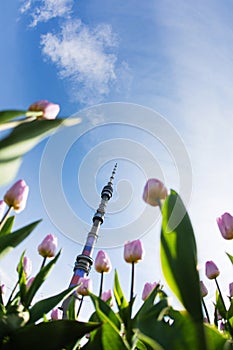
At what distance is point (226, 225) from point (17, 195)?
34.6 inches

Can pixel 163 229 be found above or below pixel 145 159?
below

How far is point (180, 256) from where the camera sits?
59 centimetres

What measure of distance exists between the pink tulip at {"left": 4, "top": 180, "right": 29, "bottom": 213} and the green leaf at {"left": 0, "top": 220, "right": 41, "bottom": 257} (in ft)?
1.14

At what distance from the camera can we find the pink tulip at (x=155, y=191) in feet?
2.72

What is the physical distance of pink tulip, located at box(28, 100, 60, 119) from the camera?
800 millimetres

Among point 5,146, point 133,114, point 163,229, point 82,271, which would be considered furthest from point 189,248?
point 82,271

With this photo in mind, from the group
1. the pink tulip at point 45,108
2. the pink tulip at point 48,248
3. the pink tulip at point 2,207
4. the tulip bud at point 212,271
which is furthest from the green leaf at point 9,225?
the tulip bud at point 212,271

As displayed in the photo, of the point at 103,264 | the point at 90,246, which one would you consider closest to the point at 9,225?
the point at 103,264

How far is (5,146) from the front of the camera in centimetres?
63

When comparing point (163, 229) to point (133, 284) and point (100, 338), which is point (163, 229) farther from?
point (133, 284)

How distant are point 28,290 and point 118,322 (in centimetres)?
25

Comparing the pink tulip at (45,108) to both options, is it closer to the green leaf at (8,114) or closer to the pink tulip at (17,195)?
the green leaf at (8,114)

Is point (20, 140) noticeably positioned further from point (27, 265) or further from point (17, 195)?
point (27, 265)

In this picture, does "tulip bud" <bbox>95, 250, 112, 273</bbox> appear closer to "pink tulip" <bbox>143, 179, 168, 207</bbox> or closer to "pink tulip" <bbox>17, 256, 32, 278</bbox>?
"pink tulip" <bbox>17, 256, 32, 278</bbox>
